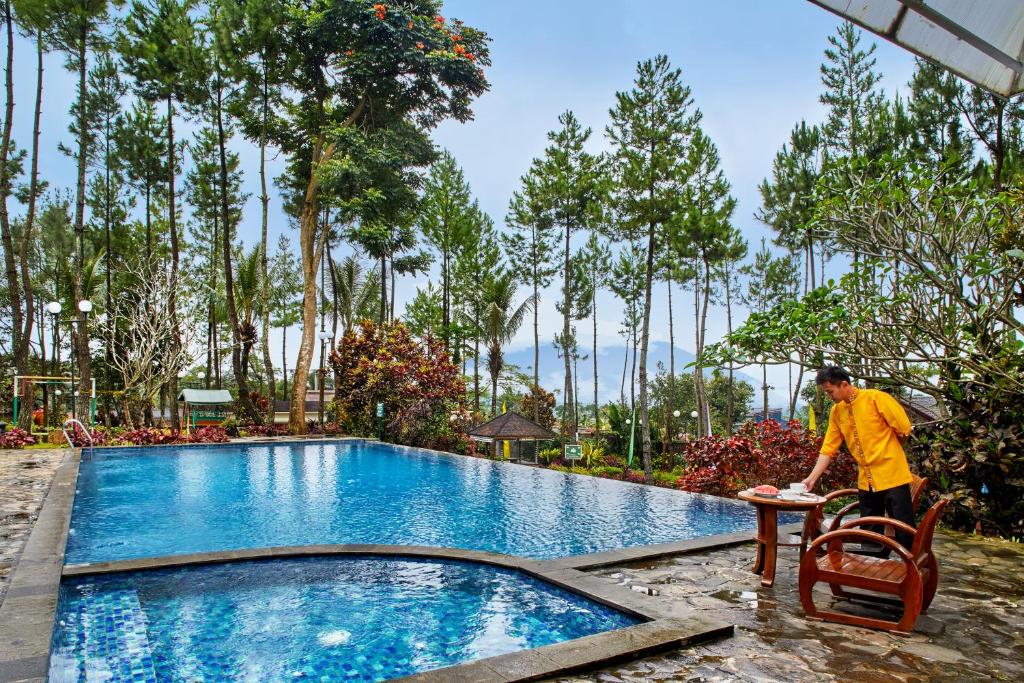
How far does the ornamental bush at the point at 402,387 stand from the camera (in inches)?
725

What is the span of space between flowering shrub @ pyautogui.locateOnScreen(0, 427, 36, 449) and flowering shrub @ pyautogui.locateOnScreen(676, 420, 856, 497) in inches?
589

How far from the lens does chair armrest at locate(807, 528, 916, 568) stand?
339cm

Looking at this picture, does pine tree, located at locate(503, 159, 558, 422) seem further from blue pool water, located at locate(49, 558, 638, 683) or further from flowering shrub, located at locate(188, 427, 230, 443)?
blue pool water, located at locate(49, 558, 638, 683)

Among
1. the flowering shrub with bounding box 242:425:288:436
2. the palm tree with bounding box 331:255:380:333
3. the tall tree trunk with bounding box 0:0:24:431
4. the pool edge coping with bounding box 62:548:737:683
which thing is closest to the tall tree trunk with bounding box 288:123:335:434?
the flowering shrub with bounding box 242:425:288:436

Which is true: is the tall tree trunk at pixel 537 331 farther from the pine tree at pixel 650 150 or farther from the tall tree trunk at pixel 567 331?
the pine tree at pixel 650 150

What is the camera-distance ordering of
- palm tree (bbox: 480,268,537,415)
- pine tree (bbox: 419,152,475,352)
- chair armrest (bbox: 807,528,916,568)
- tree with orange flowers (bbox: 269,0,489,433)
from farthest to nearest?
pine tree (bbox: 419,152,475,352), palm tree (bbox: 480,268,537,415), tree with orange flowers (bbox: 269,0,489,433), chair armrest (bbox: 807,528,916,568)

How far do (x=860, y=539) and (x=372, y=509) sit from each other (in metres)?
6.58

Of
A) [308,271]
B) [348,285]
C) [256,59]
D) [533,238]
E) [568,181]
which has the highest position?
[256,59]

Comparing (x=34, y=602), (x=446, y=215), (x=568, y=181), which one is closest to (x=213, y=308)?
(x=446, y=215)

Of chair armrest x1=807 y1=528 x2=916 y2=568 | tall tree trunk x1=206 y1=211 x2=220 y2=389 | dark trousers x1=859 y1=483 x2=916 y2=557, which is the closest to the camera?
chair armrest x1=807 y1=528 x2=916 y2=568

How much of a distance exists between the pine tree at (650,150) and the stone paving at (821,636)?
12266mm

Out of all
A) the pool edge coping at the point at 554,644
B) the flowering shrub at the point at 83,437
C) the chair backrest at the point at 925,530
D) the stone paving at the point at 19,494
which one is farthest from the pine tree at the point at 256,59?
the chair backrest at the point at 925,530

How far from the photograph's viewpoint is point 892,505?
162 inches

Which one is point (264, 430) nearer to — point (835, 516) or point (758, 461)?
point (758, 461)
